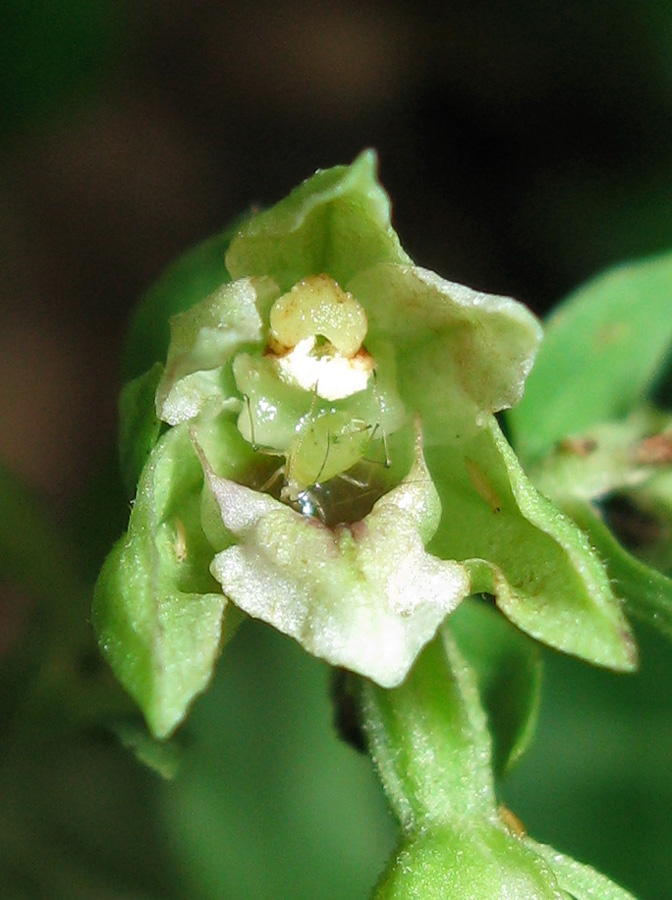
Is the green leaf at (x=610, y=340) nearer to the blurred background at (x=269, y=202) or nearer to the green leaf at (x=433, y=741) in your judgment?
the blurred background at (x=269, y=202)

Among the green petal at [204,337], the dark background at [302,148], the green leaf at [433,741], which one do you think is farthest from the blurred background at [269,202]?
the green petal at [204,337]

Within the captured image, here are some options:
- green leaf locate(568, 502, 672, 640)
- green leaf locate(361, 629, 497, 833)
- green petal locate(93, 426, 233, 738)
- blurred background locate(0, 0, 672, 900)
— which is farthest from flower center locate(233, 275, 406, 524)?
blurred background locate(0, 0, 672, 900)

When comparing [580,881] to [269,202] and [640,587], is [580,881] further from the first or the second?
[269,202]

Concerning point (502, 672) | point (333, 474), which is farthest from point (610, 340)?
point (333, 474)

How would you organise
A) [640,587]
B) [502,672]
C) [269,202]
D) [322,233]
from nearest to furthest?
[322,233]
[640,587]
[502,672]
[269,202]

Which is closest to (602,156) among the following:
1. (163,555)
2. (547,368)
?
(547,368)

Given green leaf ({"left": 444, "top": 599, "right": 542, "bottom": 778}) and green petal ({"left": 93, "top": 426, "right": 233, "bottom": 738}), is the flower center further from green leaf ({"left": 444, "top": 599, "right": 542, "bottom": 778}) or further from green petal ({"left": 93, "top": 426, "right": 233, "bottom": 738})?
green leaf ({"left": 444, "top": 599, "right": 542, "bottom": 778})
